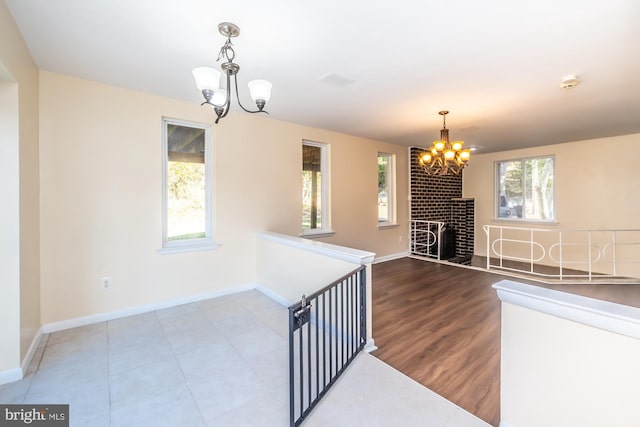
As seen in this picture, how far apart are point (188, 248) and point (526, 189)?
689 cm

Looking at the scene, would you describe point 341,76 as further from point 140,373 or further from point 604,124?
point 604,124

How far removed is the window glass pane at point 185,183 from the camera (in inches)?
132

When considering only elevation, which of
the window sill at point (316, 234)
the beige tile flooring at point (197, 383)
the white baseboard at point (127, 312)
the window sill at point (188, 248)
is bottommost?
the beige tile flooring at point (197, 383)

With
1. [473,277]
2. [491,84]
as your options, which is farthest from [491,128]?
[473,277]

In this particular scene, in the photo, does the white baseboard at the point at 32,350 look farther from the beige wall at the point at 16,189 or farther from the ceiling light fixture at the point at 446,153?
the ceiling light fixture at the point at 446,153

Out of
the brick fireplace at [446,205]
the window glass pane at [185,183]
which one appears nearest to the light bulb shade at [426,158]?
the brick fireplace at [446,205]

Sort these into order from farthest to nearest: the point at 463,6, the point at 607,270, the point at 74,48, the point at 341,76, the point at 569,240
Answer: the point at 569,240 < the point at 607,270 < the point at 341,76 < the point at 74,48 < the point at 463,6

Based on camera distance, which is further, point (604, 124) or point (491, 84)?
point (604, 124)

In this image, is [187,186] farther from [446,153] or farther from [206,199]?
[446,153]

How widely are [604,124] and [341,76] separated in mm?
4373

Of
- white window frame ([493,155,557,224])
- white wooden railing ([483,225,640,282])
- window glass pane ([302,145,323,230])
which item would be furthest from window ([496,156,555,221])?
window glass pane ([302,145,323,230])

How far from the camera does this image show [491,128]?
14.5ft

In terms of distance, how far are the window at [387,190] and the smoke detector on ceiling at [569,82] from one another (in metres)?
3.16

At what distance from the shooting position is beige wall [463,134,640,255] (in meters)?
4.88
